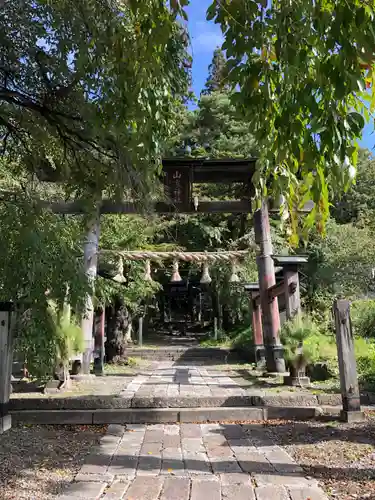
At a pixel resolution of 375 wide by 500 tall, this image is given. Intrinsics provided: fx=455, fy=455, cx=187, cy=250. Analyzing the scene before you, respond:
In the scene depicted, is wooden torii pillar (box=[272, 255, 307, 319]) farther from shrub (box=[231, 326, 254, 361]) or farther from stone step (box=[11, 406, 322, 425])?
shrub (box=[231, 326, 254, 361])

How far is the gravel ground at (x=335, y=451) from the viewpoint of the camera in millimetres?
3020

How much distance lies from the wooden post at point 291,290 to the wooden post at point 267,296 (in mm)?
880

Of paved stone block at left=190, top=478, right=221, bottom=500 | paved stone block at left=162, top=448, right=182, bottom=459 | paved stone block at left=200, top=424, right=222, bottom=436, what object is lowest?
paved stone block at left=200, top=424, right=222, bottom=436

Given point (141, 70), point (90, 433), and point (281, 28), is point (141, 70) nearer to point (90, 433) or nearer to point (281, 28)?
point (281, 28)

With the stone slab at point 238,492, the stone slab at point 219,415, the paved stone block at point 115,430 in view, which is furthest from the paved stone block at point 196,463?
the stone slab at point 219,415

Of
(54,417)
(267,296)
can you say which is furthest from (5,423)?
(267,296)

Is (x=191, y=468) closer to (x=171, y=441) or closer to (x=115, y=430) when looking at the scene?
(x=171, y=441)

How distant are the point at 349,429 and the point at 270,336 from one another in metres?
3.66

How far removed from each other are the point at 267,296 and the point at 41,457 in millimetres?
5366

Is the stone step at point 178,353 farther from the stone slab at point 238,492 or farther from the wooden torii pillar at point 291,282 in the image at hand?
→ the stone slab at point 238,492

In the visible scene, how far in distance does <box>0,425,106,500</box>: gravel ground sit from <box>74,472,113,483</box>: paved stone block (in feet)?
0.21

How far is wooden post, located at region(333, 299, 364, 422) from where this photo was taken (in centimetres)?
480

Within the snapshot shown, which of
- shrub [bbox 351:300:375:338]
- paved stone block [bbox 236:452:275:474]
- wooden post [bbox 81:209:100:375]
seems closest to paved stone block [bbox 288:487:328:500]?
paved stone block [bbox 236:452:275:474]

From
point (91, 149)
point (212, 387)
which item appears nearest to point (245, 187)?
point (212, 387)
